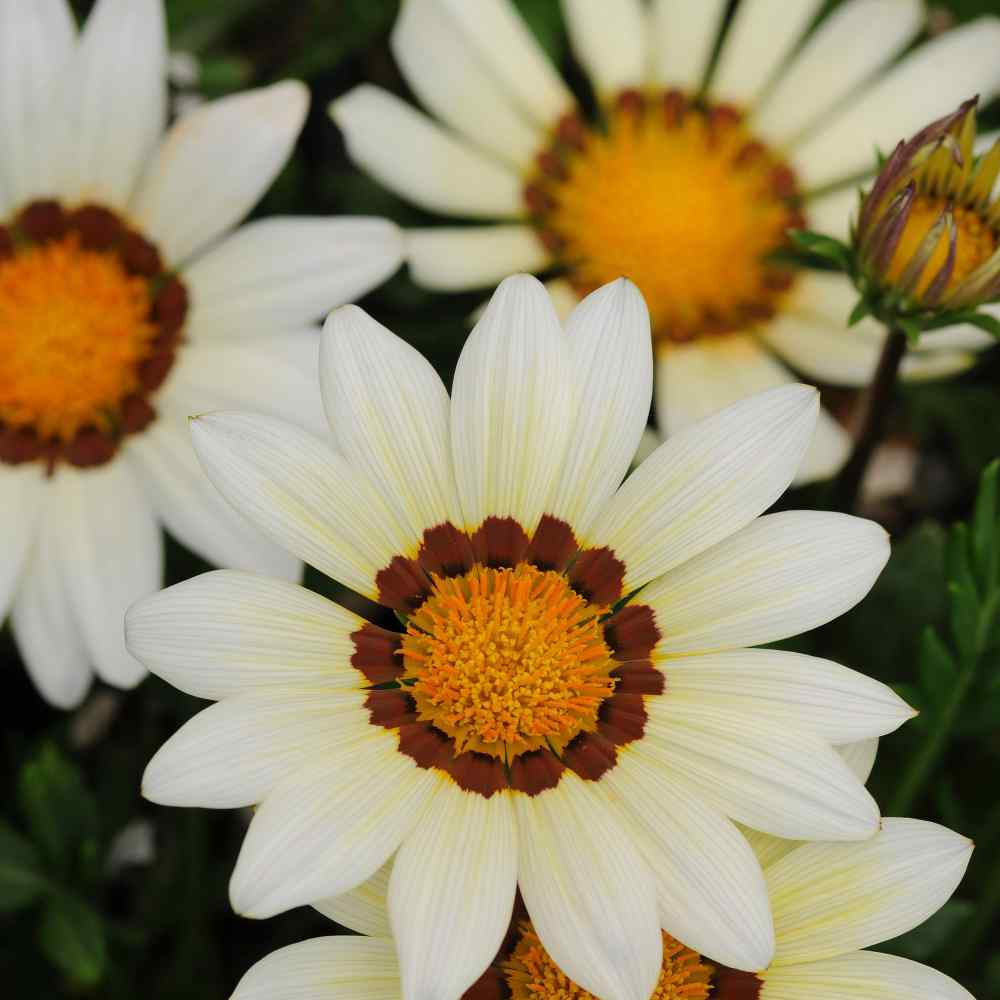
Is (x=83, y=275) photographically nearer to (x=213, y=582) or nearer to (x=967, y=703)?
(x=213, y=582)

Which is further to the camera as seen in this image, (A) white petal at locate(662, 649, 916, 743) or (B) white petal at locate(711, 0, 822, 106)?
(B) white petal at locate(711, 0, 822, 106)

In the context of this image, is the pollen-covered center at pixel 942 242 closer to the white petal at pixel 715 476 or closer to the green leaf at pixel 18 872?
the white petal at pixel 715 476

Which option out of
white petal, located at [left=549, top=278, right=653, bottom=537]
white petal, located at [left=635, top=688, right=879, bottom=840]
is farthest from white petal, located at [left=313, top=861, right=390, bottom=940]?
white petal, located at [left=549, top=278, right=653, bottom=537]

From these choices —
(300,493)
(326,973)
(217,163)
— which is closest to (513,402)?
(300,493)

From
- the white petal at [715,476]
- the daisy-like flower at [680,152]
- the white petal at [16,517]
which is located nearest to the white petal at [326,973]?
the white petal at [715,476]

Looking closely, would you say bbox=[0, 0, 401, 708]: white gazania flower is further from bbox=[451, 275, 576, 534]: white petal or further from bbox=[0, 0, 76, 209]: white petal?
bbox=[451, 275, 576, 534]: white petal

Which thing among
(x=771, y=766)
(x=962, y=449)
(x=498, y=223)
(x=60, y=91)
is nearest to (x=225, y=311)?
(x=60, y=91)
